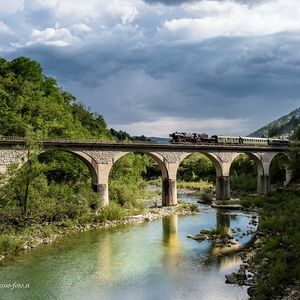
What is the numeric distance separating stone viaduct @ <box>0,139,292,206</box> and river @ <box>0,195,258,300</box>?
29.4ft

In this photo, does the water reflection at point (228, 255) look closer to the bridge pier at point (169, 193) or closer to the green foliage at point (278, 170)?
the bridge pier at point (169, 193)

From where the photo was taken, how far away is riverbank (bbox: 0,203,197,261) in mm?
25234

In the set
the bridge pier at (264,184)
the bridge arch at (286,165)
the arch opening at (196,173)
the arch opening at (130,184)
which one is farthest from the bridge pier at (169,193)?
the arch opening at (196,173)

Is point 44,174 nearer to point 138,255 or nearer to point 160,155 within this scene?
point 160,155

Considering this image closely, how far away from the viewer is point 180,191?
65625 mm

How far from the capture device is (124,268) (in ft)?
74.1

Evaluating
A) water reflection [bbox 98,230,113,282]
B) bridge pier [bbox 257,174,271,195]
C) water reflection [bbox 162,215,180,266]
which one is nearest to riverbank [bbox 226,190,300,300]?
water reflection [bbox 162,215,180,266]

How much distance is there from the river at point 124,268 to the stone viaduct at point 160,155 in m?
8.95

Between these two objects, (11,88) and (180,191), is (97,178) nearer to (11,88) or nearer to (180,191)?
(11,88)

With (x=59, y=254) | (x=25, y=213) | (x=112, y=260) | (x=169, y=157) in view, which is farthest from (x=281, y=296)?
(x=169, y=157)

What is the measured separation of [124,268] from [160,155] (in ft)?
75.3

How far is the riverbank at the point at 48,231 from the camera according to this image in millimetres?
25234

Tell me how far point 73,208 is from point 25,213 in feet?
12.9

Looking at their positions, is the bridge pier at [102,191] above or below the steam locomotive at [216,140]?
below
